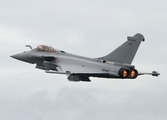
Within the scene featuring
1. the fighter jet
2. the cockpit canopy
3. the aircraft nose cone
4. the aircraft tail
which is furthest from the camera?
the aircraft nose cone

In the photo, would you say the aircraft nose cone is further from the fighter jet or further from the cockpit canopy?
the fighter jet

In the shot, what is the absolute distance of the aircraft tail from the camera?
59.6 metres

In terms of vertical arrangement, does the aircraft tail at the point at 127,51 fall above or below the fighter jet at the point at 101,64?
above

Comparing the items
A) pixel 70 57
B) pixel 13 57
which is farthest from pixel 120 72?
pixel 13 57

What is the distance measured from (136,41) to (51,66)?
341 inches

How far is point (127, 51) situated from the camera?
2351 inches

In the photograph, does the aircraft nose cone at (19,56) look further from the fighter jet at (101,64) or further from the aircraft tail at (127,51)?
the aircraft tail at (127,51)

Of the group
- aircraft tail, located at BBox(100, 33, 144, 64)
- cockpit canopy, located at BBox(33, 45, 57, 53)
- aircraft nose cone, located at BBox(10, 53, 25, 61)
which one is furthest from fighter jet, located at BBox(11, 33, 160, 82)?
aircraft nose cone, located at BBox(10, 53, 25, 61)

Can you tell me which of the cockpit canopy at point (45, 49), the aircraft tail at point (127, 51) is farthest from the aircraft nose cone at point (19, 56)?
the aircraft tail at point (127, 51)

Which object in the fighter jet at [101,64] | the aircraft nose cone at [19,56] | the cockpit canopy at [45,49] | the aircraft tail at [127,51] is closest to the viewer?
the fighter jet at [101,64]

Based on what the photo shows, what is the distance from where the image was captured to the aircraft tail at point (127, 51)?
59.6m

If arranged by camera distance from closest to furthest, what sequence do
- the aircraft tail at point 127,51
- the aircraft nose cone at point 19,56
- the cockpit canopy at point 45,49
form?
the aircraft tail at point 127,51, the cockpit canopy at point 45,49, the aircraft nose cone at point 19,56

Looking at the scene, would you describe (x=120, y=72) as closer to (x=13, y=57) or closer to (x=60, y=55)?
(x=60, y=55)

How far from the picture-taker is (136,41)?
59.9m
